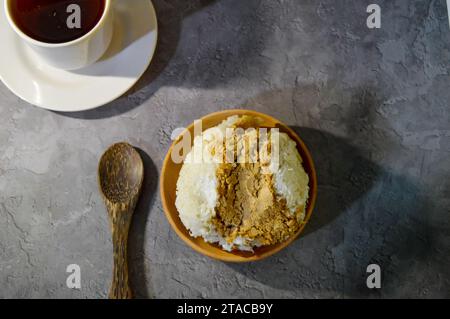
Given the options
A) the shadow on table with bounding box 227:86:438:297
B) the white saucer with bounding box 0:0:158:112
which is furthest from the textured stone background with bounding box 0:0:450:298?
the white saucer with bounding box 0:0:158:112

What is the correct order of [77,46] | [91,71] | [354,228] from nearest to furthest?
[77,46]
[91,71]
[354,228]

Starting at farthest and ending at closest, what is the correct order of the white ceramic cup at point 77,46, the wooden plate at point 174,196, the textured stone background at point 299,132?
1. the textured stone background at point 299,132
2. the wooden plate at point 174,196
3. the white ceramic cup at point 77,46

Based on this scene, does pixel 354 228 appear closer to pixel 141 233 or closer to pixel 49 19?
pixel 141 233

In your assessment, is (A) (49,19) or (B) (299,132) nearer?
(A) (49,19)

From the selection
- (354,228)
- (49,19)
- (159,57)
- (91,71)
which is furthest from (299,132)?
(49,19)

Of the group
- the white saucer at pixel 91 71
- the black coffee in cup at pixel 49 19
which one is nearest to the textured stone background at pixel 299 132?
the white saucer at pixel 91 71

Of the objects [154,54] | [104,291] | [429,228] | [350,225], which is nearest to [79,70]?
[154,54]

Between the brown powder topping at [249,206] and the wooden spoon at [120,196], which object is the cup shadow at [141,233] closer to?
the wooden spoon at [120,196]
